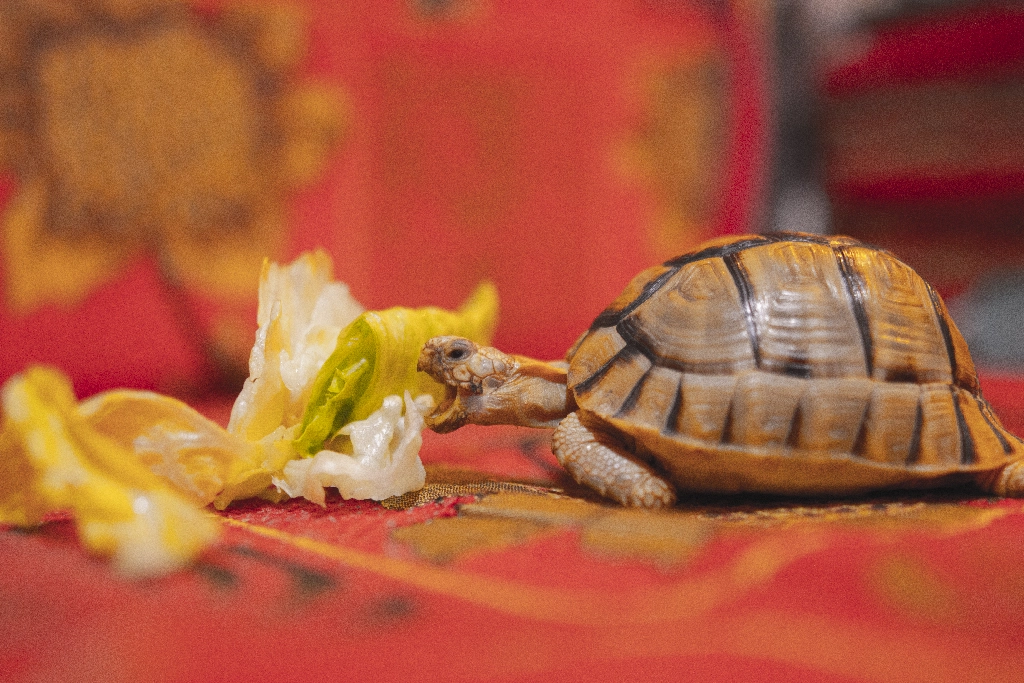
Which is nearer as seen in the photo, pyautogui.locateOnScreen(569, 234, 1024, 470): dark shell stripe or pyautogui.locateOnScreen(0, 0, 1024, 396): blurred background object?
pyautogui.locateOnScreen(569, 234, 1024, 470): dark shell stripe

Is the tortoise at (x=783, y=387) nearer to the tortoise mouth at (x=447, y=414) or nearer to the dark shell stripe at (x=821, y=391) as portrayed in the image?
the dark shell stripe at (x=821, y=391)

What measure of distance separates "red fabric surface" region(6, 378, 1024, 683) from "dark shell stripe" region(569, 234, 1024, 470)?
0.29 ft

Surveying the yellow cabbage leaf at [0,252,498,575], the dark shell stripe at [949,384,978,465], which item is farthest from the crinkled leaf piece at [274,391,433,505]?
the dark shell stripe at [949,384,978,465]

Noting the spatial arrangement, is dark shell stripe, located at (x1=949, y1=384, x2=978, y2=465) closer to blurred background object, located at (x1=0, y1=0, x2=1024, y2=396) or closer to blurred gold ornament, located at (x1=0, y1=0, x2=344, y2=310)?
blurred background object, located at (x1=0, y1=0, x2=1024, y2=396)

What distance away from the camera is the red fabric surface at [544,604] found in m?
0.37

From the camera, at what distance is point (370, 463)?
2.14 ft

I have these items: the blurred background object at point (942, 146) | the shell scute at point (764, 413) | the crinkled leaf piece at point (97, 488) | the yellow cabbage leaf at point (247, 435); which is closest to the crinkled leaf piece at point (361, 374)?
the yellow cabbage leaf at point (247, 435)

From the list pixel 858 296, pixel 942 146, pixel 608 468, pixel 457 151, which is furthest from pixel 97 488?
pixel 942 146

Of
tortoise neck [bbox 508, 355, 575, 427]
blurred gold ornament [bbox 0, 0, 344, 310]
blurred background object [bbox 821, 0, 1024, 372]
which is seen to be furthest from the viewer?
blurred background object [bbox 821, 0, 1024, 372]

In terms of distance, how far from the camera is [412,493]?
69 cm

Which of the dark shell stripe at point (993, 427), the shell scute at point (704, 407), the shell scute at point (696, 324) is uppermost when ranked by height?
the shell scute at point (696, 324)

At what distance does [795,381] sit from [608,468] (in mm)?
189

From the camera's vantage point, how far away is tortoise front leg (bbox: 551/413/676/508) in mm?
641

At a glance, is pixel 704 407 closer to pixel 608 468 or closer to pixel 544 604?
pixel 608 468
